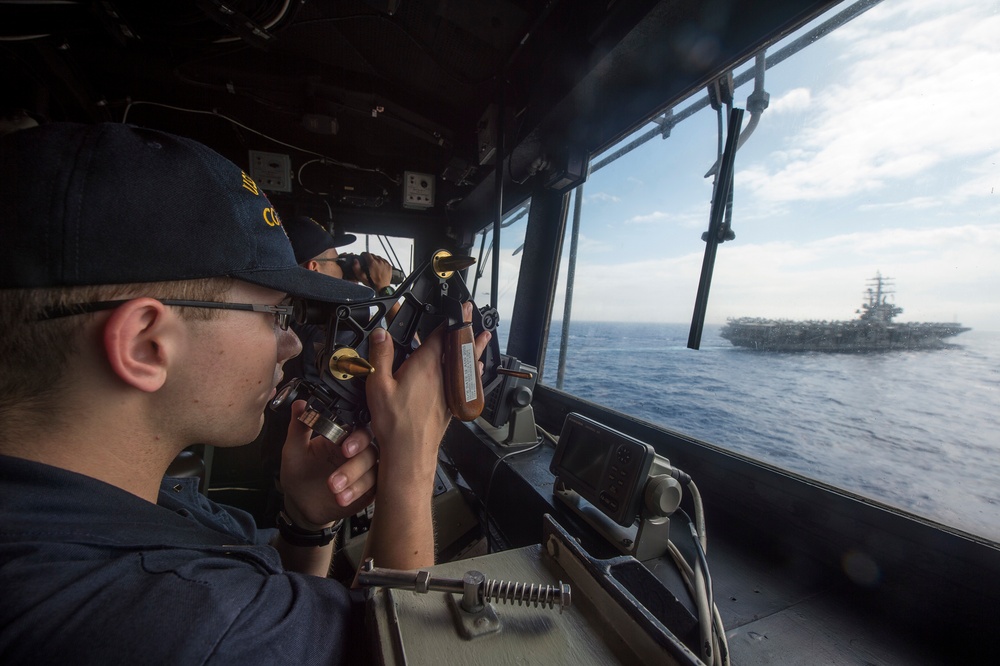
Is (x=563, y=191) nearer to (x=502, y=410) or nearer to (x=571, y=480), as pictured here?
(x=502, y=410)

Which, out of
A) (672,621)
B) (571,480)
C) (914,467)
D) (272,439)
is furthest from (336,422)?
(914,467)

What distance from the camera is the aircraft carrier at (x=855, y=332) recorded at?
38.5 inches

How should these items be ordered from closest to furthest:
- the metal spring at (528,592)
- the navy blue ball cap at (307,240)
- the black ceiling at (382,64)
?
the metal spring at (528,592)
the black ceiling at (382,64)
the navy blue ball cap at (307,240)

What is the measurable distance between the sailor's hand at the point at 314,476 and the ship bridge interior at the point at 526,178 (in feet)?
1.06

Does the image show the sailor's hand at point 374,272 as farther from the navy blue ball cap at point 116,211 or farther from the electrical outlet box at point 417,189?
the navy blue ball cap at point 116,211

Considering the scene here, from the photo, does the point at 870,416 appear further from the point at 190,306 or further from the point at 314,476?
the point at 190,306

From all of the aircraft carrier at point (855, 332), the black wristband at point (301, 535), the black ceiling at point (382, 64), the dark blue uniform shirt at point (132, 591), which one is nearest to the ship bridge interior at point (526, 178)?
the black ceiling at point (382, 64)

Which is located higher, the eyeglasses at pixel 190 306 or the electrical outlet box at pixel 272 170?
the electrical outlet box at pixel 272 170

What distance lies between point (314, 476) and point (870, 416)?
1.54 metres

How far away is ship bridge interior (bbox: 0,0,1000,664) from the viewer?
72cm

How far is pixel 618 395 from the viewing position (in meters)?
2.01

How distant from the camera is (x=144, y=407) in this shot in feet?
1.93

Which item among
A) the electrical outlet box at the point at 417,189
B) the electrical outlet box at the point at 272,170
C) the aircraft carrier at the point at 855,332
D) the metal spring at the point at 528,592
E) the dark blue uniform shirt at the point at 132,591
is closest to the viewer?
the dark blue uniform shirt at the point at 132,591

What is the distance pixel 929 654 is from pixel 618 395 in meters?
1.30
